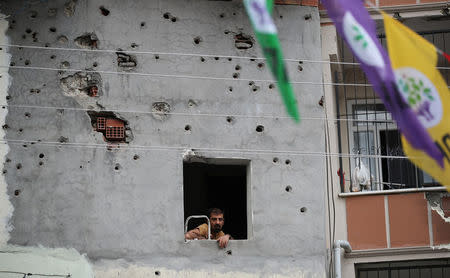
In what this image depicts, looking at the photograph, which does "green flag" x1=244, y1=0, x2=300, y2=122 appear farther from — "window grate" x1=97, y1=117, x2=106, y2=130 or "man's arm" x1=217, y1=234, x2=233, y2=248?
"window grate" x1=97, y1=117, x2=106, y2=130

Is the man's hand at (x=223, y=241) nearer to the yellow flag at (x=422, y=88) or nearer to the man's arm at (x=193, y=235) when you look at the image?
the man's arm at (x=193, y=235)

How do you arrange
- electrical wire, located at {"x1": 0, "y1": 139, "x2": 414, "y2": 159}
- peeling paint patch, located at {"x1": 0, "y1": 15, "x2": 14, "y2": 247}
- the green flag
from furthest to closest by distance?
electrical wire, located at {"x1": 0, "y1": 139, "x2": 414, "y2": 159}
peeling paint patch, located at {"x1": 0, "y1": 15, "x2": 14, "y2": 247}
the green flag

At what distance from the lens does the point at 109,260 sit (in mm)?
15992

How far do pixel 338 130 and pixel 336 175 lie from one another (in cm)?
137

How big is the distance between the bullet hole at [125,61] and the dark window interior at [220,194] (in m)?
3.40

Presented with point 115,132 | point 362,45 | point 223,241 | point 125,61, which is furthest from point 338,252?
point 362,45

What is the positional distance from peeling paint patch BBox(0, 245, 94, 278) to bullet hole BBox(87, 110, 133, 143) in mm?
1744

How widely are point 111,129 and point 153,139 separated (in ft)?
2.05

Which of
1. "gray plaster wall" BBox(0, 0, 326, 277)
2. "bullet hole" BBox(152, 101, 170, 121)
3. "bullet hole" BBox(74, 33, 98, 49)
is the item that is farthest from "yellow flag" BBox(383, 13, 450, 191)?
"bullet hole" BBox(74, 33, 98, 49)

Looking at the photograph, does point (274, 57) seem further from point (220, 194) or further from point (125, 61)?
point (220, 194)

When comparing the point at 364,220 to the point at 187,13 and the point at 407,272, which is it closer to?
the point at 407,272

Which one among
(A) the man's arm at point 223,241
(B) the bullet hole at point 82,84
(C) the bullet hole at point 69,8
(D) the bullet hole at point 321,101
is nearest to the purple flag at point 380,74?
(A) the man's arm at point 223,241

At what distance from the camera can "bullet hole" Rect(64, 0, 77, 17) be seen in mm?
16906

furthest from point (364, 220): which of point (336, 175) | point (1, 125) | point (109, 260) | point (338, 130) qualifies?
point (1, 125)
